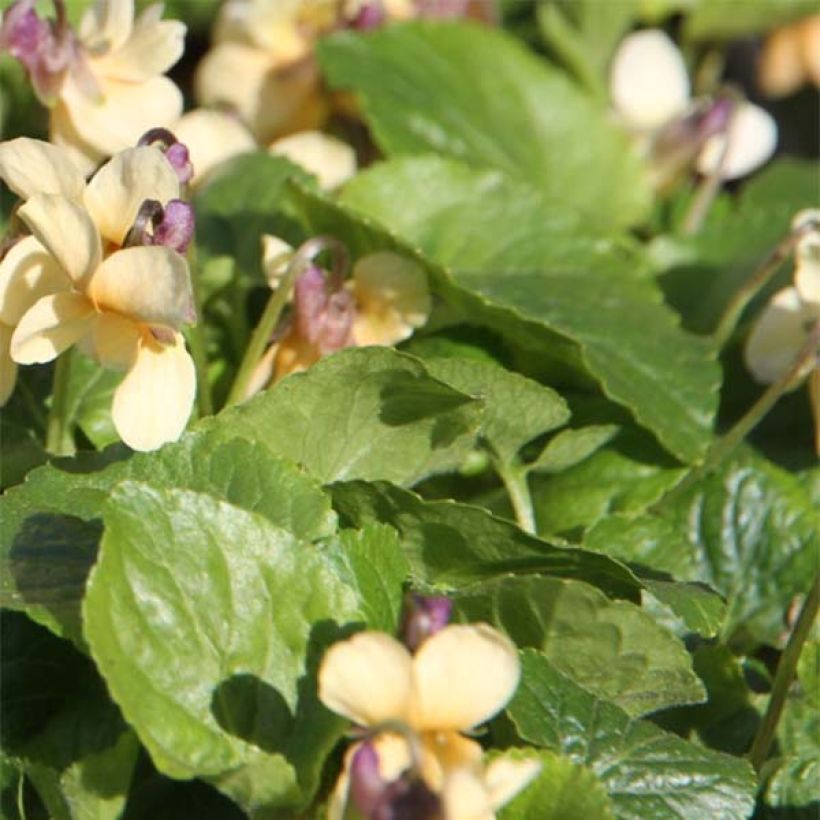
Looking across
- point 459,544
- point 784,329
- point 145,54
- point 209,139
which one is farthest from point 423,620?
point 209,139

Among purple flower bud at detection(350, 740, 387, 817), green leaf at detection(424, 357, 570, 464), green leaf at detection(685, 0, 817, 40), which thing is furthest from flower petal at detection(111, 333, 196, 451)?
green leaf at detection(685, 0, 817, 40)

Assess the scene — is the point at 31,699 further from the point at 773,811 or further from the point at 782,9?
the point at 782,9

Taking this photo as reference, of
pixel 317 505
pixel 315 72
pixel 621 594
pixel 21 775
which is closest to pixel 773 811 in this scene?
pixel 621 594

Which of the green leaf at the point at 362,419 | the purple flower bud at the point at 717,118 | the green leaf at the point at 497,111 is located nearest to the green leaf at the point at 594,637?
the green leaf at the point at 362,419

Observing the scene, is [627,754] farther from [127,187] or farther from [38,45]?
[38,45]

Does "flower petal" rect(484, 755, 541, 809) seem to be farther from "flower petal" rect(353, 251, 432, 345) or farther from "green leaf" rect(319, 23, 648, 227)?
"green leaf" rect(319, 23, 648, 227)
